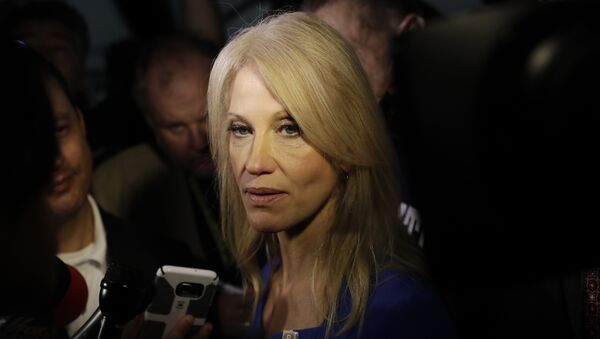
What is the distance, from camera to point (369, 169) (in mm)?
1570

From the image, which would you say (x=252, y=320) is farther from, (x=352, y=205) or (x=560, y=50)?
(x=560, y=50)

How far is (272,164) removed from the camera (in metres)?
1.51

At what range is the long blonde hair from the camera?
1.48 metres

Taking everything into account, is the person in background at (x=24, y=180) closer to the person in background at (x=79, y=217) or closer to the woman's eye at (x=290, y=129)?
the woman's eye at (x=290, y=129)

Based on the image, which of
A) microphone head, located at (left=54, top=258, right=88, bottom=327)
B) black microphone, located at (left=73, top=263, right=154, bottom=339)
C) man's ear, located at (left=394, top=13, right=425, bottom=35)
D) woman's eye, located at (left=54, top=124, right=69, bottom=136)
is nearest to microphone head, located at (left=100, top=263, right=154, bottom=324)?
black microphone, located at (left=73, top=263, right=154, bottom=339)

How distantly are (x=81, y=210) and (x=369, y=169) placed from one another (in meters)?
0.72

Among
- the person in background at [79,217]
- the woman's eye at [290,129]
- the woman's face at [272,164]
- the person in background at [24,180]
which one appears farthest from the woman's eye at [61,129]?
the person in background at [24,180]

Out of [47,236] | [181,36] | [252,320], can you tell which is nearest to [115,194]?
[181,36]

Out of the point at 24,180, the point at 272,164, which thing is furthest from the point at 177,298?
the point at 24,180

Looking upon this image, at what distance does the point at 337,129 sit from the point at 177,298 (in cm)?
46

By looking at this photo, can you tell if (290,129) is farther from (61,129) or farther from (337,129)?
(61,129)

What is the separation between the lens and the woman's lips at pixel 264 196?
60.1 inches

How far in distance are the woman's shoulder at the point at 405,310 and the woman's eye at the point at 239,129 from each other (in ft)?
1.23

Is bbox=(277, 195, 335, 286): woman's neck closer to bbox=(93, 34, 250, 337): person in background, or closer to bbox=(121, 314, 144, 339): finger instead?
bbox=(121, 314, 144, 339): finger
